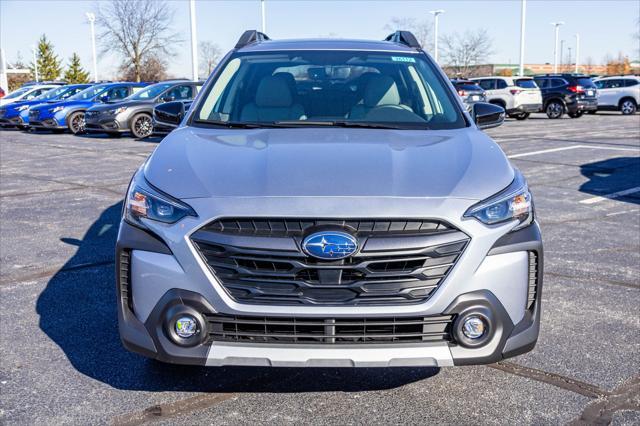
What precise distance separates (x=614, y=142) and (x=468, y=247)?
15021mm

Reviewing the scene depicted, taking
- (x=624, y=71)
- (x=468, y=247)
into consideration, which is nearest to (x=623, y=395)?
(x=468, y=247)

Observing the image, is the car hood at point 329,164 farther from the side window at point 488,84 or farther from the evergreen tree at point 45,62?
the evergreen tree at point 45,62

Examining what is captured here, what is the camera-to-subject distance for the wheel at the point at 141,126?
19.5 meters

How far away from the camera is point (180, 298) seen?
9.71 feet

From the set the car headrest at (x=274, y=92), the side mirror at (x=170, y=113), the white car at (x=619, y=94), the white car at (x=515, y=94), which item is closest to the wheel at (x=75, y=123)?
the white car at (x=515, y=94)

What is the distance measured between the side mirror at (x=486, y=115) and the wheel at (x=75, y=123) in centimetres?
1969

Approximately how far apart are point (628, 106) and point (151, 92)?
20.3 meters

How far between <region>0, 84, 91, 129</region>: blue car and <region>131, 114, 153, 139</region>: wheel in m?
6.42

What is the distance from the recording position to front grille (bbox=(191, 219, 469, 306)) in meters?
2.88

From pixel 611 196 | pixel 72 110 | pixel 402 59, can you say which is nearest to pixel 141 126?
pixel 72 110

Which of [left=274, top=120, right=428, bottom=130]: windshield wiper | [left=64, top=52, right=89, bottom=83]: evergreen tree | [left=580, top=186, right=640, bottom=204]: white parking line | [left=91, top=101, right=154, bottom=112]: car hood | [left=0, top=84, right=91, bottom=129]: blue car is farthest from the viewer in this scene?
[left=64, top=52, right=89, bottom=83]: evergreen tree

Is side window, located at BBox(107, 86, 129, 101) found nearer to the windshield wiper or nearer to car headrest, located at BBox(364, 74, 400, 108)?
car headrest, located at BBox(364, 74, 400, 108)

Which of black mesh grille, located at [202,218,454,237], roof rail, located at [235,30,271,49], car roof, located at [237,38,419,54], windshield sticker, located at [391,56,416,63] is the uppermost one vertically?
roof rail, located at [235,30,271,49]

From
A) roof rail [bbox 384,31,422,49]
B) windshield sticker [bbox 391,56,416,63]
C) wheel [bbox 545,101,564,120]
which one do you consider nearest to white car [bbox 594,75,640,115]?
wheel [bbox 545,101,564,120]
